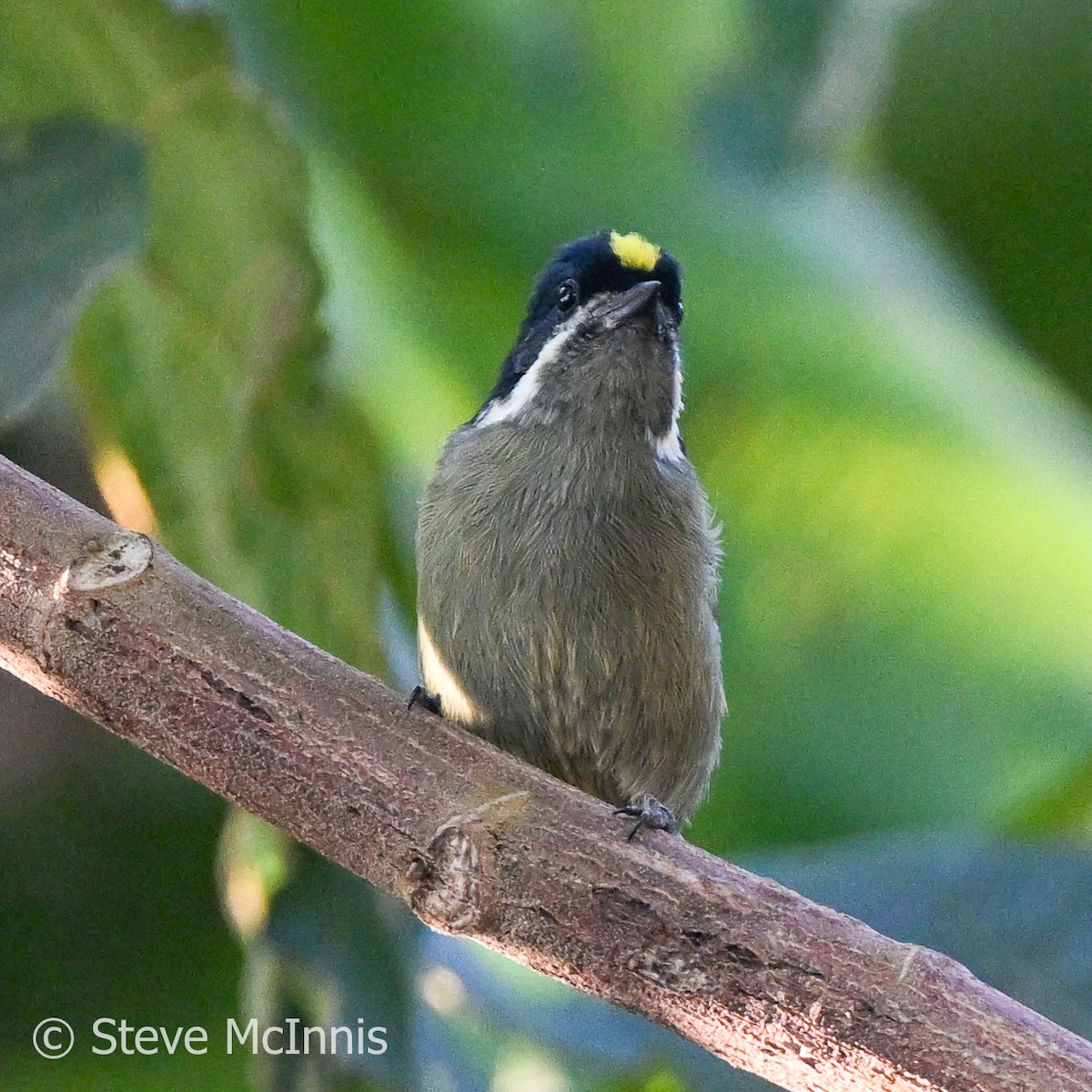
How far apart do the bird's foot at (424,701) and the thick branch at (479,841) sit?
0.19 ft

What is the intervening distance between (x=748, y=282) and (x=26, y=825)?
58.0 inches

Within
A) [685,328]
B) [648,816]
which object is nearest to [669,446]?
[685,328]

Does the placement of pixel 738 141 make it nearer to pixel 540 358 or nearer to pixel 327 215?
pixel 540 358

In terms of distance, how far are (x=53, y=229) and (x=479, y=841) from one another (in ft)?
3.16

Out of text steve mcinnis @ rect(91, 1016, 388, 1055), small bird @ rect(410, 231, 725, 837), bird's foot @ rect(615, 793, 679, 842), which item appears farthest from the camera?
small bird @ rect(410, 231, 725, 837)

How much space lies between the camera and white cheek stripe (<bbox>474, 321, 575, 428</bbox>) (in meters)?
2.51

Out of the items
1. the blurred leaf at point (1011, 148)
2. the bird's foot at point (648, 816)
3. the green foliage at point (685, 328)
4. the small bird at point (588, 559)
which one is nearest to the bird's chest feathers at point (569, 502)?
the small bird at point (588, 559)

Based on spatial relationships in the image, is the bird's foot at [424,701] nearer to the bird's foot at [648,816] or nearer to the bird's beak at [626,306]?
the bird's foot at [648,816]

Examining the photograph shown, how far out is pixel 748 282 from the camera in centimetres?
258

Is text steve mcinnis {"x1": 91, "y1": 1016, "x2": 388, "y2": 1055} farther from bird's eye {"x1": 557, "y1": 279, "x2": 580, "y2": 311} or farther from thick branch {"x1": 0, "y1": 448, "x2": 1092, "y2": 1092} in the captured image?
bird's eye {"x1": 557, "y1": 279, "x2": 580, "y2": 311}

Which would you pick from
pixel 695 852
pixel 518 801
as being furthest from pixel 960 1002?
pixel 518 801

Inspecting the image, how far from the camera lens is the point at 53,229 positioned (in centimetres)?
191

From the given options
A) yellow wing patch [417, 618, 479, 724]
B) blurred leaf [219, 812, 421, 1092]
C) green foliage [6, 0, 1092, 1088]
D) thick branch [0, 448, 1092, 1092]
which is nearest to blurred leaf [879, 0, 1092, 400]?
green foliage [6, 0, 1092, 1088]

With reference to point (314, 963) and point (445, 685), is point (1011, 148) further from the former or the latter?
point (314, 963)
